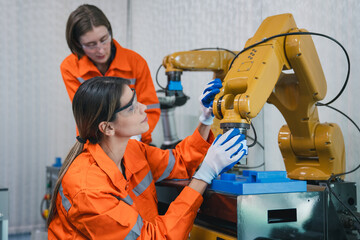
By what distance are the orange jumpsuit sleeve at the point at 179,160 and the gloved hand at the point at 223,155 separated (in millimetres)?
295

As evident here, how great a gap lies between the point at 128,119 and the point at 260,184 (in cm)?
51

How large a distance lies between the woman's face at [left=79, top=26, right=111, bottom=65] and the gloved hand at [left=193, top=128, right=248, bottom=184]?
3.43 feet

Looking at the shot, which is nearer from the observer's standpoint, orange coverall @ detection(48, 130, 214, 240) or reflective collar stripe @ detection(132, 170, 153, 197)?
orange coverall @ detection(48, 130, 214, 240)

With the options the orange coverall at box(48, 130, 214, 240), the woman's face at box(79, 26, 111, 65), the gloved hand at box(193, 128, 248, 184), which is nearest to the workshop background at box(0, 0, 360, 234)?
the woman's face at box(79, 26, 111, 65)

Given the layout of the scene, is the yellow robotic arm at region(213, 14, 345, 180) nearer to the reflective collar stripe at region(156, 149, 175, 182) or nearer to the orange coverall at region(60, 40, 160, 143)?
the reflective collar stripe at region(156, 149, 175, 182)

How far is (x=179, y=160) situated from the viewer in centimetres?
157

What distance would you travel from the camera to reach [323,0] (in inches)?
67.2

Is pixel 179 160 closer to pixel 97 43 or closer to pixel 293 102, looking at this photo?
pixel 293 102

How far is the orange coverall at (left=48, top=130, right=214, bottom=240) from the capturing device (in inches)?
43.8

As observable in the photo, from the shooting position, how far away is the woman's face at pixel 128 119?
135 cm

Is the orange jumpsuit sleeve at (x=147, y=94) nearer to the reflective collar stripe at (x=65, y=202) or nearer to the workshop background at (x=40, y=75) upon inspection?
the workshop background at (x=40, y=75)

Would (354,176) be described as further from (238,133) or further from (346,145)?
(238,133)

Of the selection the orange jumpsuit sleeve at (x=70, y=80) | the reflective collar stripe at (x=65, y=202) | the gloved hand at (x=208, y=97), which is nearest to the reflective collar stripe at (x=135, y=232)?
the reflective collar stripe at (x=65, y=202)

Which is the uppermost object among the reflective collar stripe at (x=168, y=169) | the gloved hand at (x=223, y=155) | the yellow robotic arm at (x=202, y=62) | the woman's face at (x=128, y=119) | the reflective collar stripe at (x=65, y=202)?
the yellow robotic arm at (x=202, y=62)
